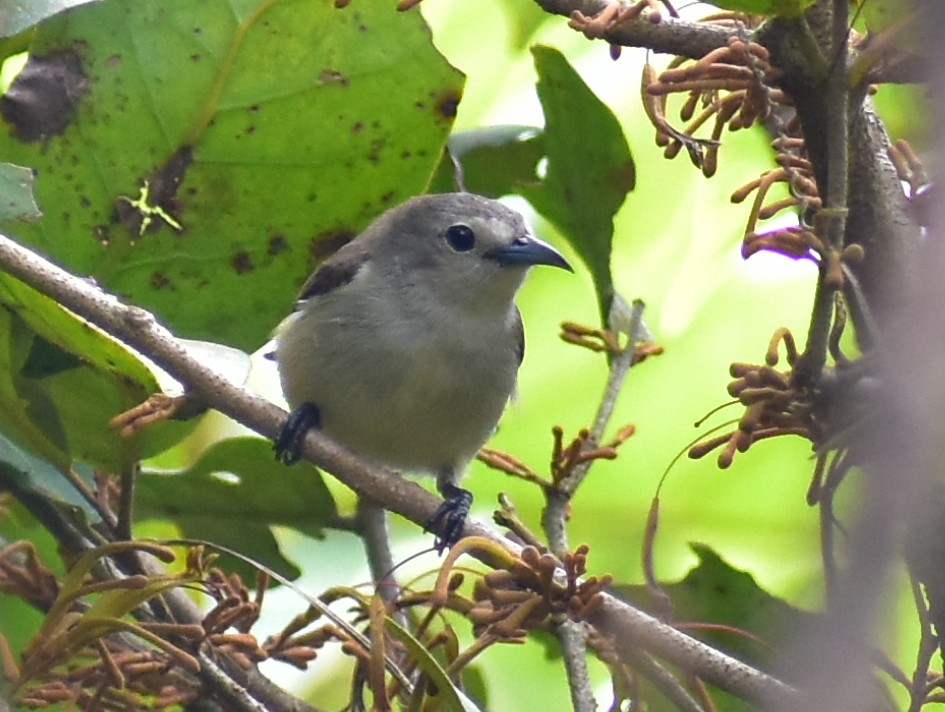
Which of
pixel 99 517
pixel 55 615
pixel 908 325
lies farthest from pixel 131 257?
pixel 908 325

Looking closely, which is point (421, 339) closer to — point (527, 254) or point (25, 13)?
point (527, 254)

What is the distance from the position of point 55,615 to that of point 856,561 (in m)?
1.52

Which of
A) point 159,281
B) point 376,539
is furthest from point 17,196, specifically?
point 376,539

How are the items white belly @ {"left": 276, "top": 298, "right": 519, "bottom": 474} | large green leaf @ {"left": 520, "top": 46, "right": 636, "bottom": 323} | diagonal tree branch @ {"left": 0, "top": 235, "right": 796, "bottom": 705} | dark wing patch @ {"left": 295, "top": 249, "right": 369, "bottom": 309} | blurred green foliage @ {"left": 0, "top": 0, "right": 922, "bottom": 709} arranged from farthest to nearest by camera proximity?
dark wing patch @ {"left": 295, "top": 249, "right": 369, "bottom": 309} → white belly @ {"left": 276, "top": 298, "right": 519, "bottom": 474} → large green leaf @ {"left": 520, "top": 46, "right": 636, "bottom": 323} → blurred green foliage @ {"left": 0, "top": 0, "right": 922, "bottom": 709} → diagonal tree branch @ {"left": 0, "top": 235, "right": 796, "bottom": 705}

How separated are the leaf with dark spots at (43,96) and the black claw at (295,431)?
0.70 meters

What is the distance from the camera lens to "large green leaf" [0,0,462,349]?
2.50 meters

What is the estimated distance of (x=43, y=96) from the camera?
244 centimetres

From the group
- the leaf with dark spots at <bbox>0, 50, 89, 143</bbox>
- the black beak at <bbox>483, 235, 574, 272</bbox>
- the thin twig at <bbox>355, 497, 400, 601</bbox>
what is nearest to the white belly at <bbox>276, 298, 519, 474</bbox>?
the black beak at <bbox>483, 235, 574, 272</bbox>

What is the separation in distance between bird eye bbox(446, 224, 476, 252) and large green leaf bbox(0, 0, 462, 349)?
0.77 meters

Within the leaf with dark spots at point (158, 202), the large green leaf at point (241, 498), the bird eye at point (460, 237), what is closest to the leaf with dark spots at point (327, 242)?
the leaf with dark spots at point (158, 202)

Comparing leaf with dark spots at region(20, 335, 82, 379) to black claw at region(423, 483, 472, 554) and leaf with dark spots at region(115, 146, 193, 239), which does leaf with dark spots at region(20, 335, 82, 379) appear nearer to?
leaf with dark spots at region(115, 146, 193, 239)

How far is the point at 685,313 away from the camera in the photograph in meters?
3.36

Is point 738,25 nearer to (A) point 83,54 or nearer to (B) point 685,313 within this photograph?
(A) point 83,54

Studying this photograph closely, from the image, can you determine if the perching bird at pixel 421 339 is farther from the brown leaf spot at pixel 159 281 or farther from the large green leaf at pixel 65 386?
the large green leaf at pixel 65 386
